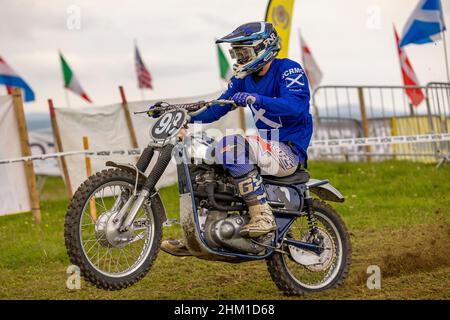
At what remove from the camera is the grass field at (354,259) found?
736cm

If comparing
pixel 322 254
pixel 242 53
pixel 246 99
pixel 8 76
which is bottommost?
pixel 322 254

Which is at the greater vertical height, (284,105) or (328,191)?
(284,105)

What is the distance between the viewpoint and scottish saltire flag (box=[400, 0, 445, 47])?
17.6 meters

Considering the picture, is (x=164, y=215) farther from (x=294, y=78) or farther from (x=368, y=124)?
(x=368, y=124)

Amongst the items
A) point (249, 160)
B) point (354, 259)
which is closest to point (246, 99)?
point (249, 160)

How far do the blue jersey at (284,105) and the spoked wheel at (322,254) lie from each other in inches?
29.1

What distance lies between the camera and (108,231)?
6.45 metres

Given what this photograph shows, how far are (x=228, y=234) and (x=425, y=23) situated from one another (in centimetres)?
1256

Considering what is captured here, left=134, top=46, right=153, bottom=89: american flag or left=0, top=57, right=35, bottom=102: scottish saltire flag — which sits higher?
left=134, top=46, right=153, bottom=89: american flag

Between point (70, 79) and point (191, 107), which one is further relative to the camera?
point (70, 79)

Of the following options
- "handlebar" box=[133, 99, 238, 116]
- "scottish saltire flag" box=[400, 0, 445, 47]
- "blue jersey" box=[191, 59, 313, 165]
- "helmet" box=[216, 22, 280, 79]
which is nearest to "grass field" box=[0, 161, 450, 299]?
"blue jersey" box=[191, 59, 313, 165]

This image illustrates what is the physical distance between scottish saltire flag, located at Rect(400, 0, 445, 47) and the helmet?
11496 millimetres

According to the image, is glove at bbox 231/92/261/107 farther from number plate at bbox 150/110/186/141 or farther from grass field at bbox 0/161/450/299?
grass field at bbox 0/161/450/299
